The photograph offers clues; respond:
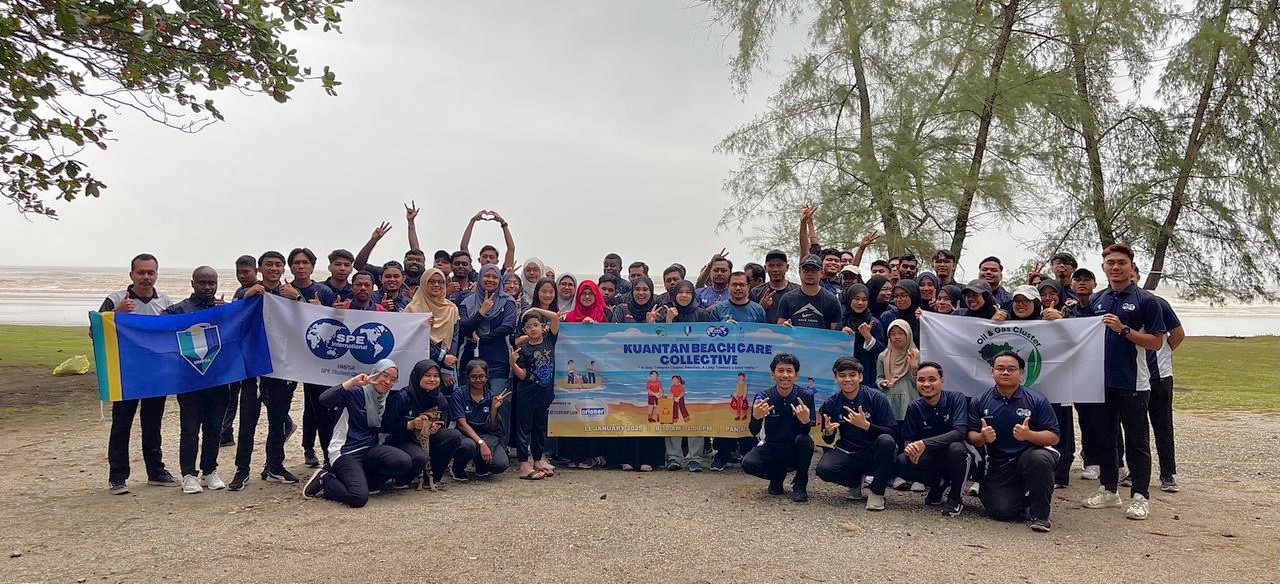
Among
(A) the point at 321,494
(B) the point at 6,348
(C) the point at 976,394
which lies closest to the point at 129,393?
(A) the point at 321,494

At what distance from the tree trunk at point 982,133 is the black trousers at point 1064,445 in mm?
9760

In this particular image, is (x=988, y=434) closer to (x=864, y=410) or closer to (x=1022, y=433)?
(x=1022, y=433)

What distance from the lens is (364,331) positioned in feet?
24.2

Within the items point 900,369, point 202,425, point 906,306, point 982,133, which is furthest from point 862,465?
point 982,133

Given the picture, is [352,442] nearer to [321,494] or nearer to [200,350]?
[321,494]

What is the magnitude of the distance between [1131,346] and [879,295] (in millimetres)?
2082

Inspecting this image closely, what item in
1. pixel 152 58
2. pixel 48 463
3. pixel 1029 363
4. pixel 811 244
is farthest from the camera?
pixel 811 244

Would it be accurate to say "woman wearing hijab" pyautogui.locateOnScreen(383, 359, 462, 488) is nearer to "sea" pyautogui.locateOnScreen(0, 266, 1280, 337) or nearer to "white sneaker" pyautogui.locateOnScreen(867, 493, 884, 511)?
"white sneaker" pyautogui.locateOnScreen(867, 493, 884, 511)

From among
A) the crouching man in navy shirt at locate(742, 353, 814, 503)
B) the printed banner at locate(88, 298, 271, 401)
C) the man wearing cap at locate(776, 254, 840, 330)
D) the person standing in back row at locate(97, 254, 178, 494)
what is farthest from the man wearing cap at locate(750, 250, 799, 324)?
the person standing in back row at locate(97, 254, 178, 494)

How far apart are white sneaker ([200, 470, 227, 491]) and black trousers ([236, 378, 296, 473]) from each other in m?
0.16

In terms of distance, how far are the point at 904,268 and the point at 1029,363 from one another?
1999 millimetres

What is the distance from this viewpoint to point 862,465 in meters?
6.46

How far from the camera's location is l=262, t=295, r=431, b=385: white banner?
23.8ft

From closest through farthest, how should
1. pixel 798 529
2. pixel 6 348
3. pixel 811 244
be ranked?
1. pixel 798 529
2. pixel 811 244
3. pixel 6 348
